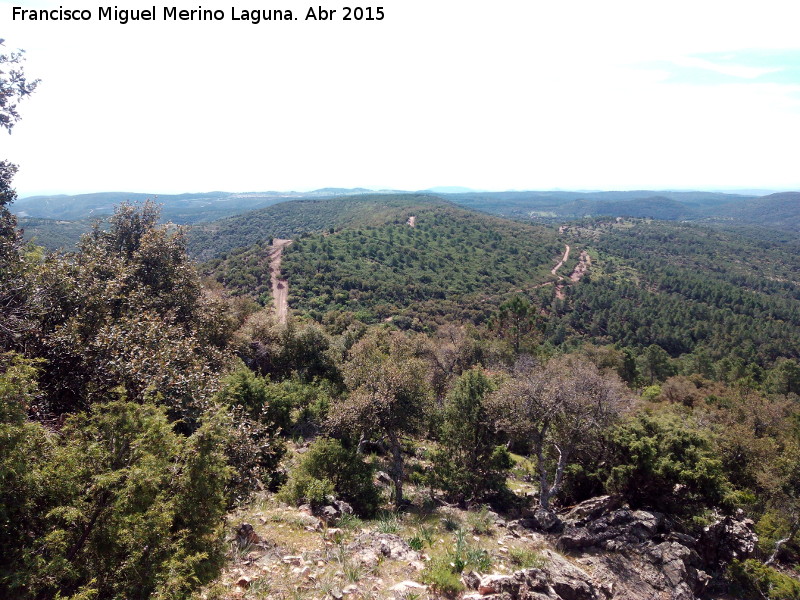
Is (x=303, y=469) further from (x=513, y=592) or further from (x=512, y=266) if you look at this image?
(x=512, y=266)

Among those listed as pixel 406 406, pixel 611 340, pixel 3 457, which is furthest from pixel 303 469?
pixel 611 340

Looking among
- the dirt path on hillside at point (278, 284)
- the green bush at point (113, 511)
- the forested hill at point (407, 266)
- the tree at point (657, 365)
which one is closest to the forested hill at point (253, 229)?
the forested hill at point (407, 266)

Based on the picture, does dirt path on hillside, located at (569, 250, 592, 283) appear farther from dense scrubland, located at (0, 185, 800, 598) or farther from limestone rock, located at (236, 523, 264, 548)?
limestone rock, located at (236, 523, 264, 548)

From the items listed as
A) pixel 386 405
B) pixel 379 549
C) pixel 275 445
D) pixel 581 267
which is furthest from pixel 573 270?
pixel 379 549

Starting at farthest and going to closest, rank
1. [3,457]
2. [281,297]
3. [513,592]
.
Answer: [281,297] < [513,592] < [3,457]

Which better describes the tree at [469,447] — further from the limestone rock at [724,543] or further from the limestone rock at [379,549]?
the limestone rock at [724,543]

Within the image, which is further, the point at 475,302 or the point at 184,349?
the point at 475,302
